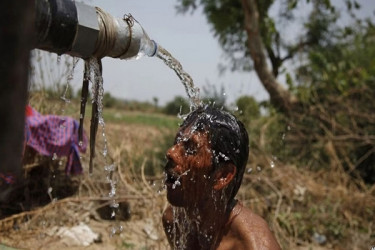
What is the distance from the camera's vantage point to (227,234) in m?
2.02

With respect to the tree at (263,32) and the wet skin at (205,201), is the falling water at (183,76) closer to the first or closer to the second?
the wet skin at (205,201)

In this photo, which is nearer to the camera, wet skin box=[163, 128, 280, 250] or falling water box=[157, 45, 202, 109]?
wet skin box=[163, 128, 280, 250]

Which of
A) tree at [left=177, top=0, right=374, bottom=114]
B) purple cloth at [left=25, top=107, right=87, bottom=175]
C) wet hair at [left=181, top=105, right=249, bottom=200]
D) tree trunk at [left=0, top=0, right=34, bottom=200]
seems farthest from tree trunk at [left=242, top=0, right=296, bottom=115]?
tree trunk at [left=0, top=0, right=34, bottom=200]

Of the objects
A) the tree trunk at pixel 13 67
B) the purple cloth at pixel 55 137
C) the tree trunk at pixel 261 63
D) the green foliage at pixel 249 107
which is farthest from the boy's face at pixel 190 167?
the tree trunk at pixel 261 63

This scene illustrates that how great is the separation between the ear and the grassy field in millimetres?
2173

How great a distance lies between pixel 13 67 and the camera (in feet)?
1.69

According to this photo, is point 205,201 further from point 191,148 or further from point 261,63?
point 261,63

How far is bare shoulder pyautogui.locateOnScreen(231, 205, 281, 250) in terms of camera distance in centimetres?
188

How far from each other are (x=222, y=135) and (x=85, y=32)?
2.70ft

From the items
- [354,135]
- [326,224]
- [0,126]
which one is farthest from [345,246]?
[0,126]

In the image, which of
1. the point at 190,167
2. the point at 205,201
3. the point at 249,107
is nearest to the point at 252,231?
the point at 205,201

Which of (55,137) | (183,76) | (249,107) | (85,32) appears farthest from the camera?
(249,107)

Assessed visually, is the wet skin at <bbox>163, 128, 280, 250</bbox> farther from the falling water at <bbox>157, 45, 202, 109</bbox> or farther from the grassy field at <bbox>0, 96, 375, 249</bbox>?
the grassy field at <bbox>0, 96, 375, 249</bbox>

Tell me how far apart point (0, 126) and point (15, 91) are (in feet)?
0.15
